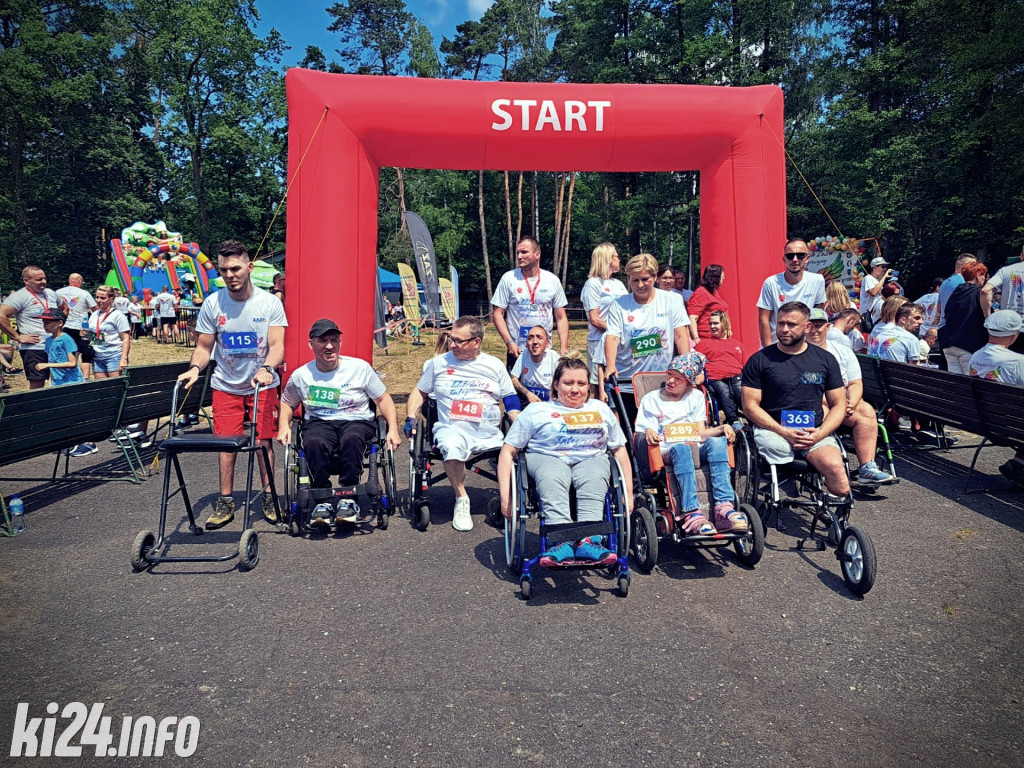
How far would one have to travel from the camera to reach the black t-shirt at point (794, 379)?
441 cm

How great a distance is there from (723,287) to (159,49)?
3616cm

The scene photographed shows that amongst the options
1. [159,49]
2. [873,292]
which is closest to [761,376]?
[873,292]

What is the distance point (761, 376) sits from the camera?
4.54 metres

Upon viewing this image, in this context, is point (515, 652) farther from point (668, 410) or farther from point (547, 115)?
point (547, 115)

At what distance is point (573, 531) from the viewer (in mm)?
3584

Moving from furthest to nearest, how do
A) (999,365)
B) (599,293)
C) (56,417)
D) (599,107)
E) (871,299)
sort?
(871,299) < (599,107) < (599,293) < (999,365) < (56,417)

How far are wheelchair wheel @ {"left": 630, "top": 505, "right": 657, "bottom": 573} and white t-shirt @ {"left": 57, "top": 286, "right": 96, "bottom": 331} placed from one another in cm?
749

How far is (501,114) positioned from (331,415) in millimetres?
3837

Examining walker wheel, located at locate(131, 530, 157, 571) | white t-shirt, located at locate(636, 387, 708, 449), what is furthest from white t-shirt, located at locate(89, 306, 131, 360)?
white t-shirt, located at locate(636, 387, 708, 449)

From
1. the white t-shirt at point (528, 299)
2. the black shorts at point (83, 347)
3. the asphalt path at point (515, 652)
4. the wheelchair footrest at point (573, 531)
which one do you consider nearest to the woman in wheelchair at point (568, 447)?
the wheelchair footrest at point (573, 531)

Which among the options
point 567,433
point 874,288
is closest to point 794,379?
point 567,433

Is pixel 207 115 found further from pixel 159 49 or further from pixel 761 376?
pixel 761 376

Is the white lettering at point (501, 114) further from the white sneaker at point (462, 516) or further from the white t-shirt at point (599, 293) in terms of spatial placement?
the white sneaker at point (462, 516)

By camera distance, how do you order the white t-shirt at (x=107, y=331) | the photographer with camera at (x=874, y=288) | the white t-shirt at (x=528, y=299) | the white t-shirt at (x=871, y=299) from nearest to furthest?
the white t-shirt at (x=528, y=299), the white t-shirt at (x=107, y=331), the photographer with camera at (x=874, y=288), the white t-shirt at (x=871, y=299)
